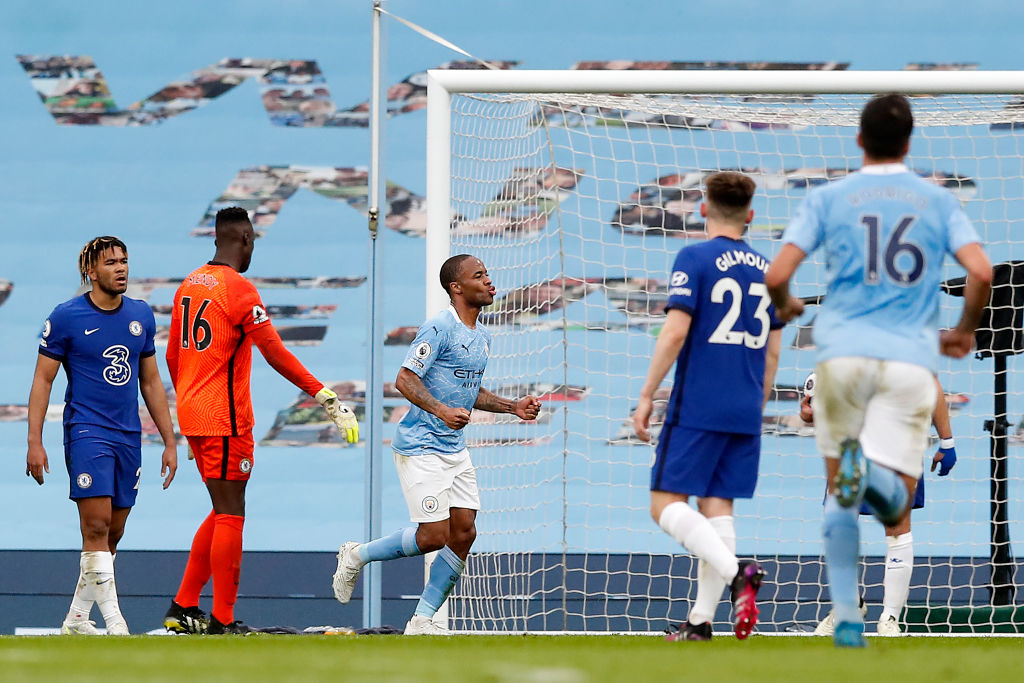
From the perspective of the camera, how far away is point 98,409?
19.9ft

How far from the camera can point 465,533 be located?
6039 mm

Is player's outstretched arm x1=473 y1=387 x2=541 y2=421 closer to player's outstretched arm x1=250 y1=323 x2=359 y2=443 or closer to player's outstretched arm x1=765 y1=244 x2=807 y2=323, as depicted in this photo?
player's outstretched arm x1=250 y1=323 x2=359 y2=443

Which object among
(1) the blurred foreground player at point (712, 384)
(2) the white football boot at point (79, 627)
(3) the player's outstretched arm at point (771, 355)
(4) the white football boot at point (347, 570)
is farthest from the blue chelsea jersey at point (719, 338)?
(2) the white football boot at point (79, 627)

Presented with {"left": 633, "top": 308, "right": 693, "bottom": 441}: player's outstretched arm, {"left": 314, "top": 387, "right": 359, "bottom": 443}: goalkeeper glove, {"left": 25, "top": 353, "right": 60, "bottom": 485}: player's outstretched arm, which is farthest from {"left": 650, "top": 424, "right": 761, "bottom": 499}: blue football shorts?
{"left": 25, "top": 353, "right": 60, "bottom": 485}: player's outstretched arm

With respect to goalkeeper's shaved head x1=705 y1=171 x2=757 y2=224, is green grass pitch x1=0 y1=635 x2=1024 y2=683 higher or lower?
lower

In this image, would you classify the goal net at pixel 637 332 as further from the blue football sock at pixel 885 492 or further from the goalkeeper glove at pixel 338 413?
the blue football sock at pixel 885 492

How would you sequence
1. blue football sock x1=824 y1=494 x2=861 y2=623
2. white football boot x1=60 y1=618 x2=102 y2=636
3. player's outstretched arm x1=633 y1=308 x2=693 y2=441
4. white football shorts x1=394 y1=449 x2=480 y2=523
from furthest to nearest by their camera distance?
white football boot x1=60 y1=618 x2=102 y2=636, white football shorts x1=394 y1=449 x2=480 y2=523, player's outstretched arm x1=633 y1=308 x2=693 y2=441, blue football sock x1=824 y1=494 x2=861 y2=623

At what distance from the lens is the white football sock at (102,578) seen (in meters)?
5.98

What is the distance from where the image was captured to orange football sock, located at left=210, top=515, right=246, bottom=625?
5926mm

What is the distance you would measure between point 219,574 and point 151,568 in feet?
9.29

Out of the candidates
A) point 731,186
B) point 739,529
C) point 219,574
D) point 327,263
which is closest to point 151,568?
point 327,263

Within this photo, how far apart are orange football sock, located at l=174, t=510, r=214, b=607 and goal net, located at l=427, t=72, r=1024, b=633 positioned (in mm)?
1472

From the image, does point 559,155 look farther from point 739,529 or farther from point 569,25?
point 739,529

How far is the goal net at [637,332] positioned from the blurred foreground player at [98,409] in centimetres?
144
